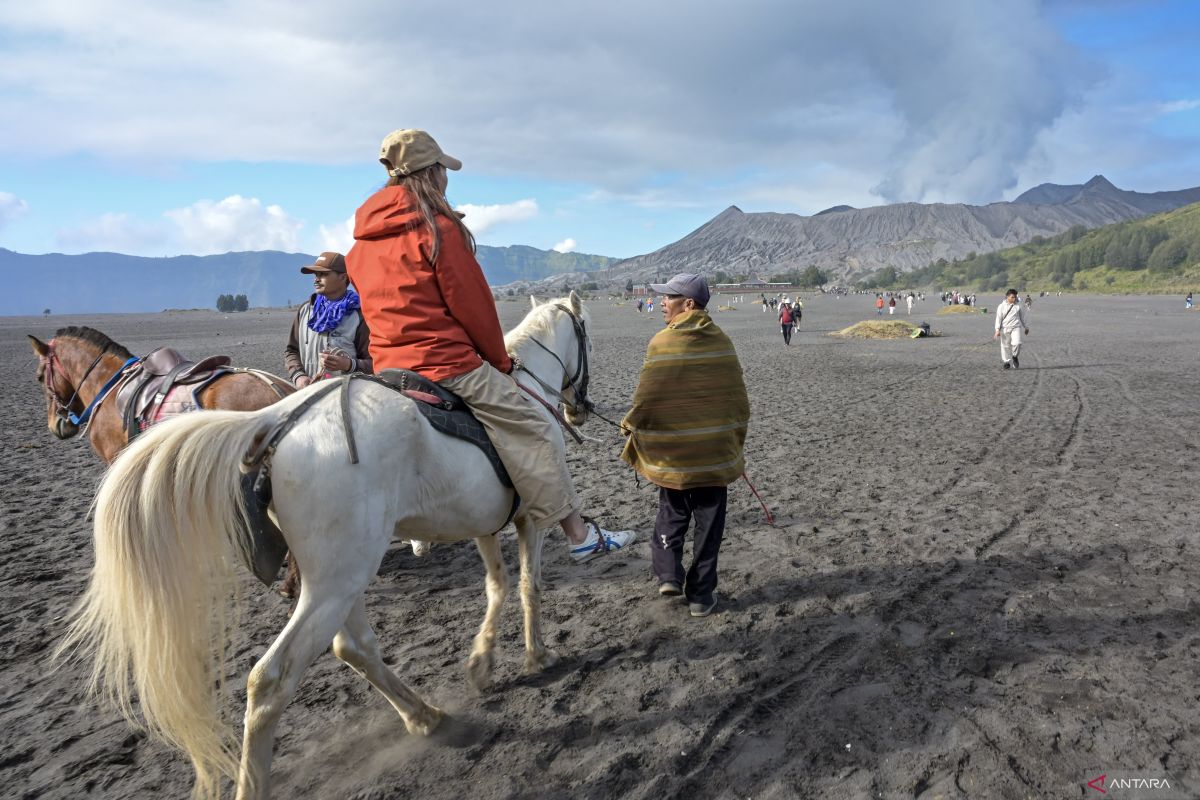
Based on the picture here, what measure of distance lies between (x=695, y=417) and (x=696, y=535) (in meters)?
0.86

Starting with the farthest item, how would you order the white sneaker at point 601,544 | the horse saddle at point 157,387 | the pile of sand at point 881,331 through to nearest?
the pile of sand at point 881,331 → the white sneaker at point 601,544 → the horse saddle at point 157,387

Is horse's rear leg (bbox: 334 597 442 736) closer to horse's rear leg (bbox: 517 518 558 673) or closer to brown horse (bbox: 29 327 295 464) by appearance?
horse's rear leg (bbox: 517 518 558 673)

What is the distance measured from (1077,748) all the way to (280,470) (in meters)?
3.80

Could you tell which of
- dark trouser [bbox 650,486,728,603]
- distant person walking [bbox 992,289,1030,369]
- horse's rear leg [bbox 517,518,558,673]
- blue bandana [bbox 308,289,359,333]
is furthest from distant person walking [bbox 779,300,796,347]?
horse's rear leg [bbox 517,518,558,673]

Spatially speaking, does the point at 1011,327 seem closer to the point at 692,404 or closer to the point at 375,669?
the point at 692,404

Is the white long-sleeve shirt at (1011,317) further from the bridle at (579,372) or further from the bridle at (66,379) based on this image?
the bridle at (66,379)

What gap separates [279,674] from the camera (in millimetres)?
2656

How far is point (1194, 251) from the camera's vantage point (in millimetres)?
101500

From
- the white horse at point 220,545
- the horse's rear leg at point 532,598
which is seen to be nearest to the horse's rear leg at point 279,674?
the white horse at point 220,545

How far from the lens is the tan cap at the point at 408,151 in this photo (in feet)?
10.3

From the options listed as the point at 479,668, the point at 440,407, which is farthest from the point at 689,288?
the point at 479,668

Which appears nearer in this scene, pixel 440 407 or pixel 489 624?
pixel 440 407

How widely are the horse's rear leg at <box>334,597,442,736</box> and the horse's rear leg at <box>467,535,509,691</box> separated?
35cm

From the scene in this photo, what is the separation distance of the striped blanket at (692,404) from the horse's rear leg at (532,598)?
100 centimetres
